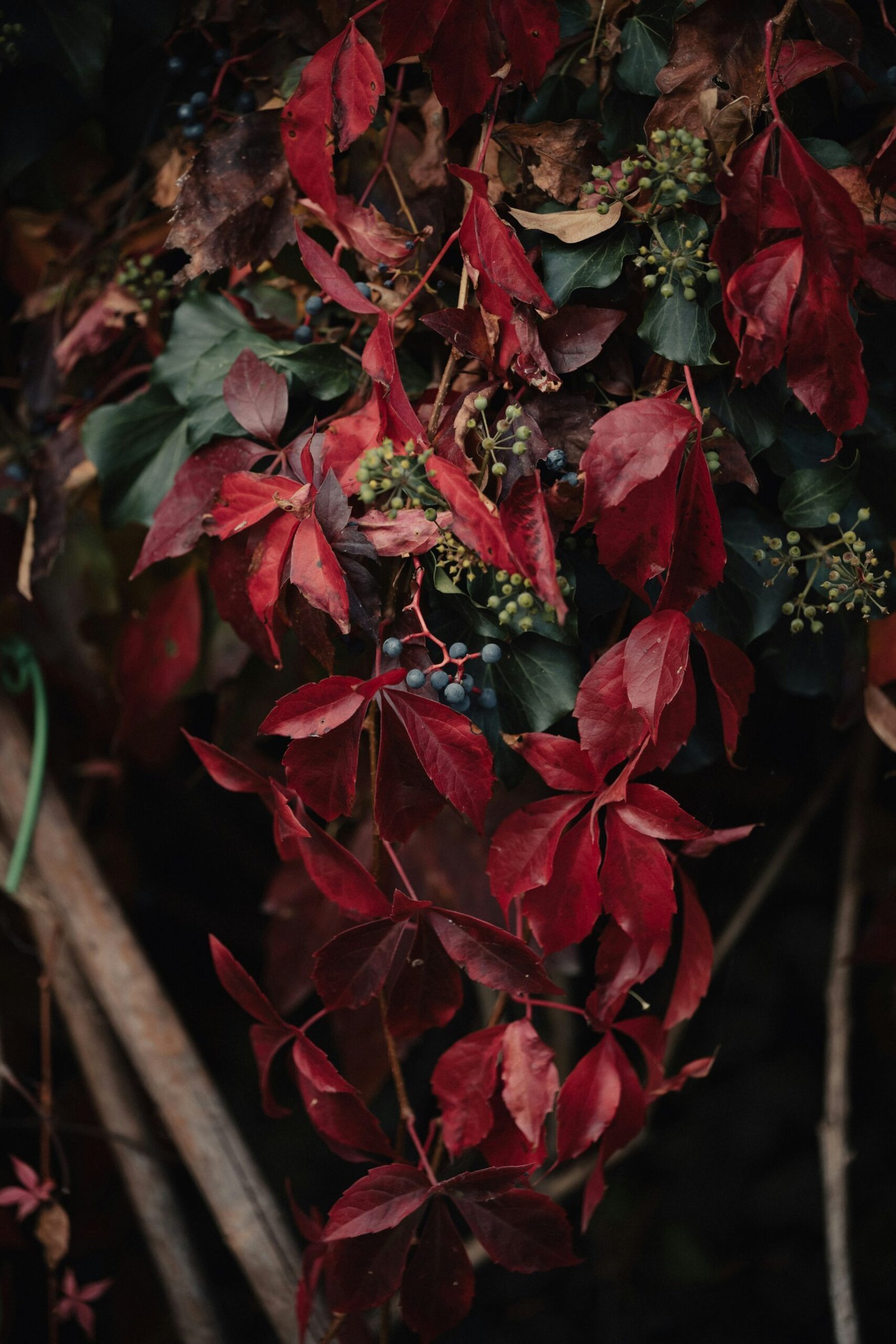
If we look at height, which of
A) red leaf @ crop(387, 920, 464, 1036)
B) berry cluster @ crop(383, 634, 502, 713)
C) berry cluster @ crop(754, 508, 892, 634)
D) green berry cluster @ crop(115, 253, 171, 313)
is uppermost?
green berry cluster @ crop(115, 253, 171, 313)

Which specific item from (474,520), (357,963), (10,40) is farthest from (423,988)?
(10,40)

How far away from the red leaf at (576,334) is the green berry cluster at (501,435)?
4 centimetres

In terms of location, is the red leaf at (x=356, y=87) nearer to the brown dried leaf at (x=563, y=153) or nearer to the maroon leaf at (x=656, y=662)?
the brown dried leaf at (x=563, y=153)

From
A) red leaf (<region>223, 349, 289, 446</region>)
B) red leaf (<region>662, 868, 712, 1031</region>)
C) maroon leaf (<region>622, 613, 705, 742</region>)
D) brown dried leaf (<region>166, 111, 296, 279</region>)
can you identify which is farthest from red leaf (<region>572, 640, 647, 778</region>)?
brown dried leaf (<region>166, 111, 296, 279</region>)

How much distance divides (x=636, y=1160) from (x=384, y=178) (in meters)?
1.03

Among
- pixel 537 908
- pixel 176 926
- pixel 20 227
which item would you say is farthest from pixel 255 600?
pixel 176 926

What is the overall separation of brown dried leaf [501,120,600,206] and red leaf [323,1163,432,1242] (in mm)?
518

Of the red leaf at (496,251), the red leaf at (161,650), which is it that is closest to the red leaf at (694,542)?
the red leaf at (496,251)

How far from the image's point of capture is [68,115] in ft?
2.38

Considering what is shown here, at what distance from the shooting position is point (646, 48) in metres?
0.50

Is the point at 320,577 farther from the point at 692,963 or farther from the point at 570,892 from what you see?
the point at 692,963

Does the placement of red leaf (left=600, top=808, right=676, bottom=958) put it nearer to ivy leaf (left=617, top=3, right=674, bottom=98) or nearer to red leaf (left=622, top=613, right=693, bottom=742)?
red leaf (left=622, top=613, right=693, bottom=742)

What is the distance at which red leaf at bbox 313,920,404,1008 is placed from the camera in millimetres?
477

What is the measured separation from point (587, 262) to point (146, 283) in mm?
345
